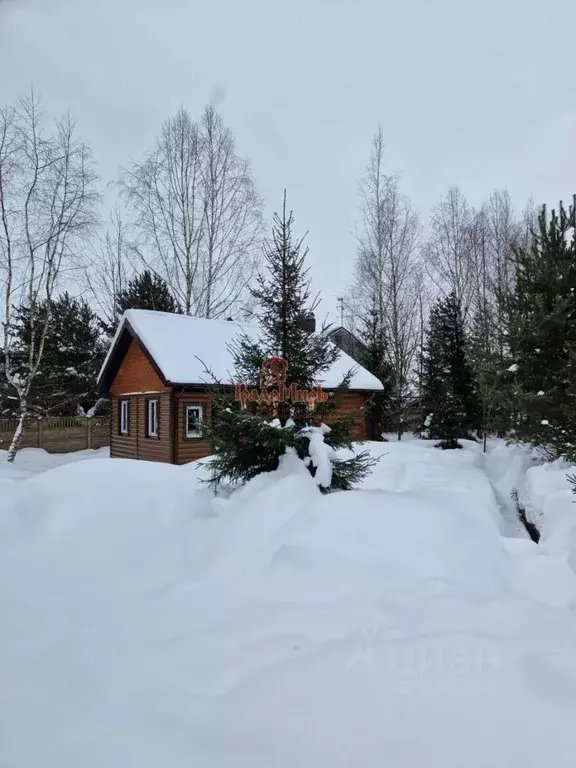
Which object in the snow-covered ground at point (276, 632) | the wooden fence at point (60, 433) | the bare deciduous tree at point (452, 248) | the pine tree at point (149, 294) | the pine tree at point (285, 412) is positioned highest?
the bare deciduous tree at point (452, 248)

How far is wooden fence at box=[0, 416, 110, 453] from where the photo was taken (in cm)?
1670

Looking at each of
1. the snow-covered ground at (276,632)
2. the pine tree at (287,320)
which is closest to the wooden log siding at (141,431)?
the pine tree at (287,320)

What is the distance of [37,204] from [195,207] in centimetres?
632

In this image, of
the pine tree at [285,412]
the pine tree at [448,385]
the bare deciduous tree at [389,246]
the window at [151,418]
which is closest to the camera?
the pine tree at [285,412]

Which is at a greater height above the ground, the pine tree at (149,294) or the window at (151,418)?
the pine tree at (149,294)

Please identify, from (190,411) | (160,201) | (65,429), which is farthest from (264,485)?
(160,201)

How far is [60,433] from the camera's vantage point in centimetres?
1719

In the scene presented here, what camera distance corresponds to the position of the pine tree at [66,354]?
20.3 m

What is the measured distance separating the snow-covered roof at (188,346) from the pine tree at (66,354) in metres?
6.55

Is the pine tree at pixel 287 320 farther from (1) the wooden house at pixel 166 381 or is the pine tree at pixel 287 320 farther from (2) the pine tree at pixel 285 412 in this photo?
(1) the wooden house at pixel 166 381

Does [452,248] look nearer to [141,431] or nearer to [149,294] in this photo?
[149,294]

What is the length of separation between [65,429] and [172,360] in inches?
291

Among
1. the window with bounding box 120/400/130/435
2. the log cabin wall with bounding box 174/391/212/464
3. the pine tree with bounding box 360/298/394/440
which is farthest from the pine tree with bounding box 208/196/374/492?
the pine tree with bounding box 360/298/394/440

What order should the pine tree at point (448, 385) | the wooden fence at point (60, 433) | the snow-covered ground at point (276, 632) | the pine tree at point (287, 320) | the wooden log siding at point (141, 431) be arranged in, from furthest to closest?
1. the wooden fence at point (60, 433)
2. the pine tree at point (448, 385)
3. the wooden log siding at point (141, 431)
4. the pine tree at point (287, 320)
5. the snow-covered ground at point (276, 632)
